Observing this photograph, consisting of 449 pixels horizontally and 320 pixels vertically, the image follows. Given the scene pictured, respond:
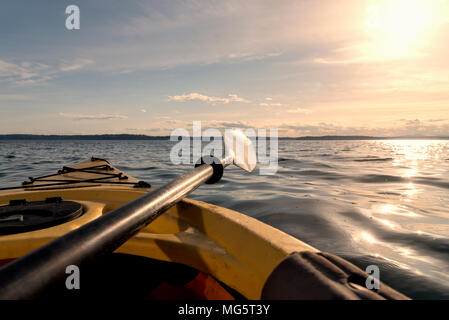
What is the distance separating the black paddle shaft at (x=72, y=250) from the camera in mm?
577

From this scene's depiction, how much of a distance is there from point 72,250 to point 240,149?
2.88 m

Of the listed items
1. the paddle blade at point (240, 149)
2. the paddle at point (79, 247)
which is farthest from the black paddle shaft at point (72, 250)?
the paddle blade at point (240, 149)

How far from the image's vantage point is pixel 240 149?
→ 348 centimetres

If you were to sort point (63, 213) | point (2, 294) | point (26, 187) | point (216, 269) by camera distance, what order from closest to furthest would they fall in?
1. point (2, 294)
2. point (216, 269)
3. point (63, 213)
4. point (26, 187)

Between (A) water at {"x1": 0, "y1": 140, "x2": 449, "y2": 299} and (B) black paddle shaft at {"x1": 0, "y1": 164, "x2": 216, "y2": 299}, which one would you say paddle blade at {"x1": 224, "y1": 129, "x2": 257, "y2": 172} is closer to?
(A) water at {"x1": 0, "y1": 140, "x2": 449, "y2": 299}

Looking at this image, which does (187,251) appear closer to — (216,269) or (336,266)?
(216,269)

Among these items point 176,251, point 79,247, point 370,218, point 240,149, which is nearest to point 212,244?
point 176,251

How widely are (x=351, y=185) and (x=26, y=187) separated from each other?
590 centimetres

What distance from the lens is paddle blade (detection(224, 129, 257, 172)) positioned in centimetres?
330

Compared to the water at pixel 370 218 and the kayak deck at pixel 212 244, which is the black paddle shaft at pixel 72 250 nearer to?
→ the kayak deck at pixel 212 244

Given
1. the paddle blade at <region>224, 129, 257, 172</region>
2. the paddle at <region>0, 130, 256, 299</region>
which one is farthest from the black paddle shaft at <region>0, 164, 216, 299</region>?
the paddle blade at <region>224, 129, 257, 172</region>

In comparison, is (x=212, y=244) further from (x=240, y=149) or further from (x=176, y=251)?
(x=240, y=149)
